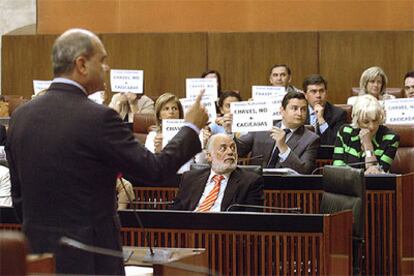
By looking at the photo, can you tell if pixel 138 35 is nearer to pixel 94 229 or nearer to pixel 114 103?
pixel 114 103

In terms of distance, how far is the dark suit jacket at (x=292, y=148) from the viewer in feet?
25.5

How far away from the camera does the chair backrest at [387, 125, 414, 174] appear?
817cm

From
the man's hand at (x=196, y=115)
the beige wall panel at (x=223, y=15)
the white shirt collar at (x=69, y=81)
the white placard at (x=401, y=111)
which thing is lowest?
the white placard at (x=401, y=111)

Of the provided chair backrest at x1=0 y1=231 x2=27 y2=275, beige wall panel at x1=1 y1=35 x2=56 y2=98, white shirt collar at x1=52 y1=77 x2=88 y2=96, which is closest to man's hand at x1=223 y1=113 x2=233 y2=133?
white shirt collar at x1=52 y1=77 x2=88 y2=96

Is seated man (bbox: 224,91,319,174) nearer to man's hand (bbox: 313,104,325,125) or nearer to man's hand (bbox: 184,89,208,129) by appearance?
man's hand (bbox: 313,104,325,125)

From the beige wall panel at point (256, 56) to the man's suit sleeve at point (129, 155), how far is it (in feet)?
28.9

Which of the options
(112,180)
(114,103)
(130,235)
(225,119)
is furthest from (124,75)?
(112,180)

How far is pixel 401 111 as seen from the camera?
27.9ft

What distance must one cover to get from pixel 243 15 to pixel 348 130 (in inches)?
212

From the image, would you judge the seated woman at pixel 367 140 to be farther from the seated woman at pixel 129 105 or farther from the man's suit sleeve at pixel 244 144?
the seated woman at pixel 129 105

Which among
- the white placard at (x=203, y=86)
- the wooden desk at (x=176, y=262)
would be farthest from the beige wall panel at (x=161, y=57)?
the wooden desk at (x=176, y=262)

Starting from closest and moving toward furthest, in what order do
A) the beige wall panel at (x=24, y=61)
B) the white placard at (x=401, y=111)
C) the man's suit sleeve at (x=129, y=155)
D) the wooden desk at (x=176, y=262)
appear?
the man's suit sleeve at (x=129, y=155) → the wooden desk at (x=176, y=262) → the white placard at (x=401, y=111) → the beige wall panel at (x=24, y=61)

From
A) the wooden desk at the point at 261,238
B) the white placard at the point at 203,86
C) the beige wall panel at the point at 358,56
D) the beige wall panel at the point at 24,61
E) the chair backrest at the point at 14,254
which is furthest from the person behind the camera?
the beige wall panel at the point at 24,61

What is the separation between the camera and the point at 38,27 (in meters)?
13.7
